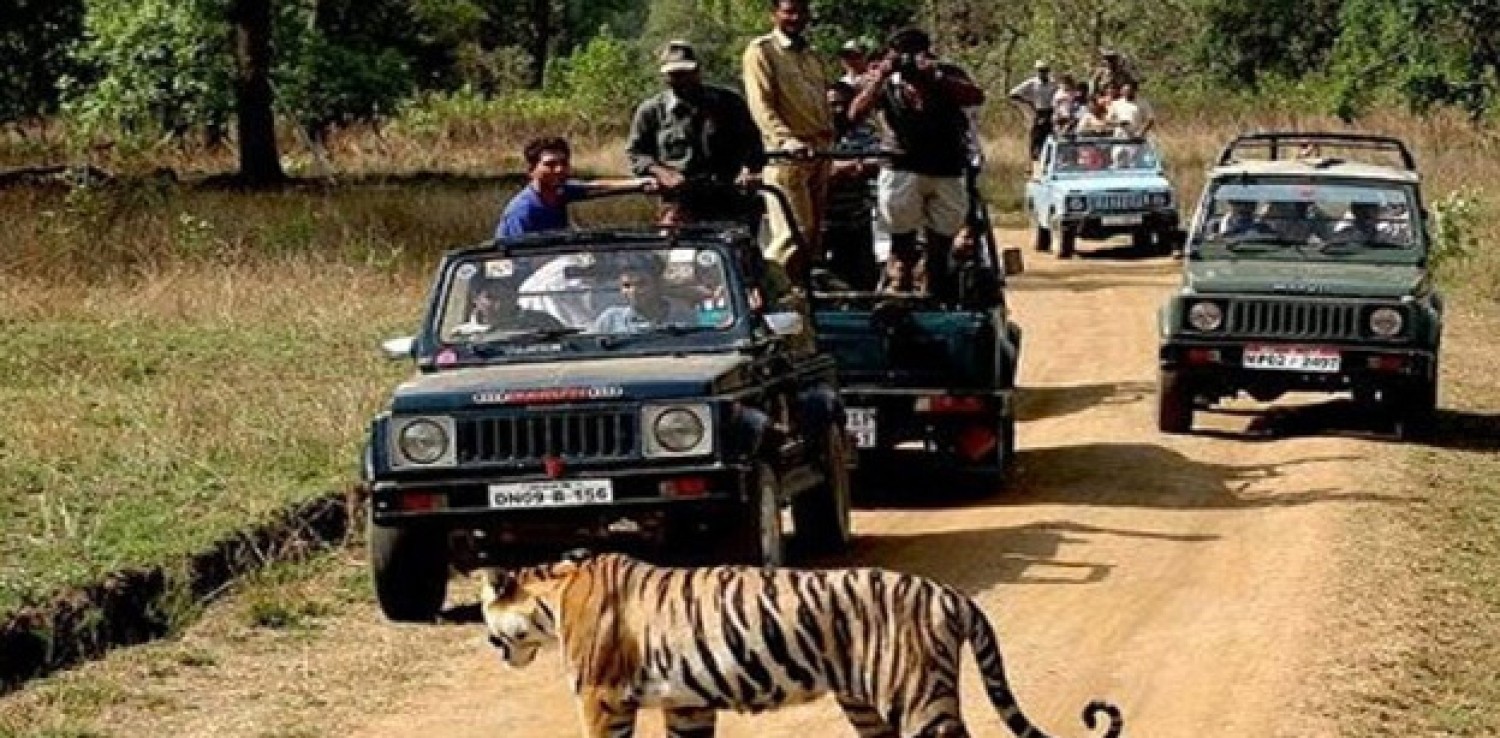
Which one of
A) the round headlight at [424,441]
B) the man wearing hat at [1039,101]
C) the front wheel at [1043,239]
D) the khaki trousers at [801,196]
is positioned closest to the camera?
the round headlight at [424,441]

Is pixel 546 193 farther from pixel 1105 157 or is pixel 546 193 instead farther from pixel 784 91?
pixel 1105 157

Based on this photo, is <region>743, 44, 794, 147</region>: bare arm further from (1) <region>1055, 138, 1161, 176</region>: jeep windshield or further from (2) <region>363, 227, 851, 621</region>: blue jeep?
(1) <region>1055, 138, 1161, 176</region>: jeep windshield

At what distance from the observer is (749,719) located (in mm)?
9453

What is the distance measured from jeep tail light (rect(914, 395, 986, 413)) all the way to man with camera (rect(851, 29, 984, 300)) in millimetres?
1112

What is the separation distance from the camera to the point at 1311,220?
17562 mm

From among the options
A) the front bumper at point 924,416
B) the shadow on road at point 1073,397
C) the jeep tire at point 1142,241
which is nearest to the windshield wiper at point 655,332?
the front bumper at point 924,416

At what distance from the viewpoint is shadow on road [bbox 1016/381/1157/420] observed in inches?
714

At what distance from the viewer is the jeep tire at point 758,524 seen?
1062cm

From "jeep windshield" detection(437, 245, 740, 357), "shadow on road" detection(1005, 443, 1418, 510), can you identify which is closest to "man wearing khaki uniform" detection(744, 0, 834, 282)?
"shadow on road" detection(1005, 443, 1418, 510)

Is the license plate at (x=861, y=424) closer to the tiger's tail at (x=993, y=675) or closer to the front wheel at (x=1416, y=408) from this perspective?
the front wheel at (x=1416, y=408)

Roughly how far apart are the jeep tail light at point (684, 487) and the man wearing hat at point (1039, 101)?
89.6 ft

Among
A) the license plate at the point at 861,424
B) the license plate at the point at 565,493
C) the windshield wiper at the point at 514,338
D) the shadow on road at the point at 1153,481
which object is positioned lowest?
the shadow on road at the point at 1153,481

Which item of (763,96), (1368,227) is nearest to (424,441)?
(763,96)

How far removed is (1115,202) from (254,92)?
1473 centimetres
